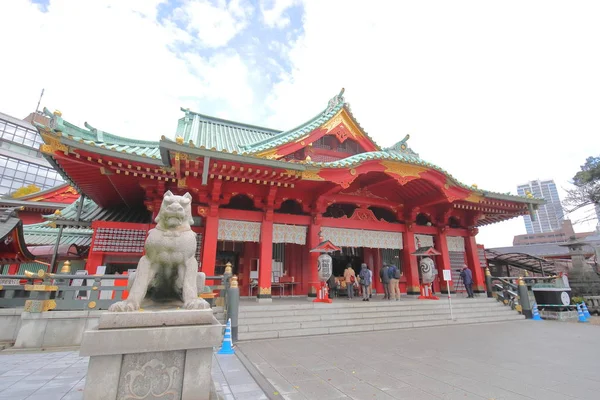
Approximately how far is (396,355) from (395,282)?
548 cm

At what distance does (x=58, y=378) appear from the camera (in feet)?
13.4

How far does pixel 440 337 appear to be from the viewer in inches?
280

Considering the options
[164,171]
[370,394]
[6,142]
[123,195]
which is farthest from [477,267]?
[6,142]

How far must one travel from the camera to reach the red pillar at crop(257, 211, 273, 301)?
30.9ft

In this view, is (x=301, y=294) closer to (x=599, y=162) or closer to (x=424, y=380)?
(x=424, y=380)

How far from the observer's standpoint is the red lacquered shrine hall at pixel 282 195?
26.5 feet

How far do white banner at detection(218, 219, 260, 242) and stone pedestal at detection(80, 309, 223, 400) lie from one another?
22.3 ft

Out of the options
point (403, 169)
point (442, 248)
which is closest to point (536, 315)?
point (442, 248)

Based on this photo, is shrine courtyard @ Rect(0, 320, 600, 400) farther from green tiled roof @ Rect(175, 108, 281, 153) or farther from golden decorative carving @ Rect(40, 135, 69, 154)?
green tiled roof @ Rect(175, 108, 281, 153)

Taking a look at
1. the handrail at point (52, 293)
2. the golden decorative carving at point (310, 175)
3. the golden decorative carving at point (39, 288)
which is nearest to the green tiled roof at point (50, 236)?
the handrail at point (52, 293)

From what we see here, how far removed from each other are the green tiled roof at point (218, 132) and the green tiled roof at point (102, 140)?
191 centimetres

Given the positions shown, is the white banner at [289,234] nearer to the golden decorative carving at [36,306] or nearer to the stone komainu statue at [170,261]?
the golden decorative carving at [36,306]

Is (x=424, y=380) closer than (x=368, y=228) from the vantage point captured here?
Yes

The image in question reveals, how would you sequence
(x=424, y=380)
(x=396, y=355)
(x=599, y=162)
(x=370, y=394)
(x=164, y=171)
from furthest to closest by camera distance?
(x=599, y=162) < (x=164, y=171) < (x=396, y=355) < (x=424, y=380) < (x=370, y=394)
